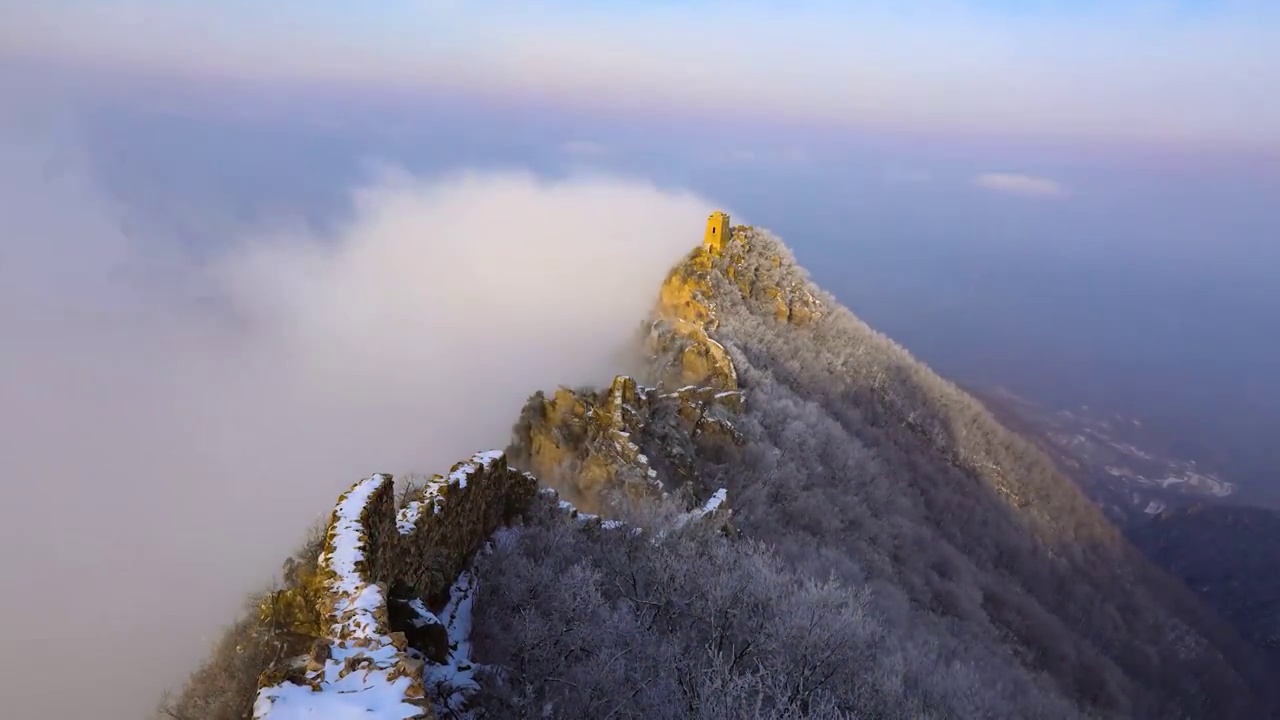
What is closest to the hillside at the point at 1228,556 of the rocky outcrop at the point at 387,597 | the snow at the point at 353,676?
the rocky outcrop at the point at 387,597

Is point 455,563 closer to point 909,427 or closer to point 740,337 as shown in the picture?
point 740,337

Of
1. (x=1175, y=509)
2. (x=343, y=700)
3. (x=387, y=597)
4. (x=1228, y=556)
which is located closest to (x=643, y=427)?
(x=387, y=597)

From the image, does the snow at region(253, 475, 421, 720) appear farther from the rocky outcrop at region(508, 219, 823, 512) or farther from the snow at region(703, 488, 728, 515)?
the rocky outcrop at region(508, 219, 823, 512)

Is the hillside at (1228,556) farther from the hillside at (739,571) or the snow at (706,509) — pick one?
the snow at (706,509)

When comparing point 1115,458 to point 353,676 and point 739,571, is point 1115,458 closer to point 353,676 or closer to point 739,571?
point 739,571

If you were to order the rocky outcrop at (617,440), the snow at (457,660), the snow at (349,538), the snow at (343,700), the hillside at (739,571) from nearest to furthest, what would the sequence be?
the snow at (343,700) < the snow at (457,660) < the snow at (349,538) < the hillside at (739,571) < the rocky outcrop at (617,440)
